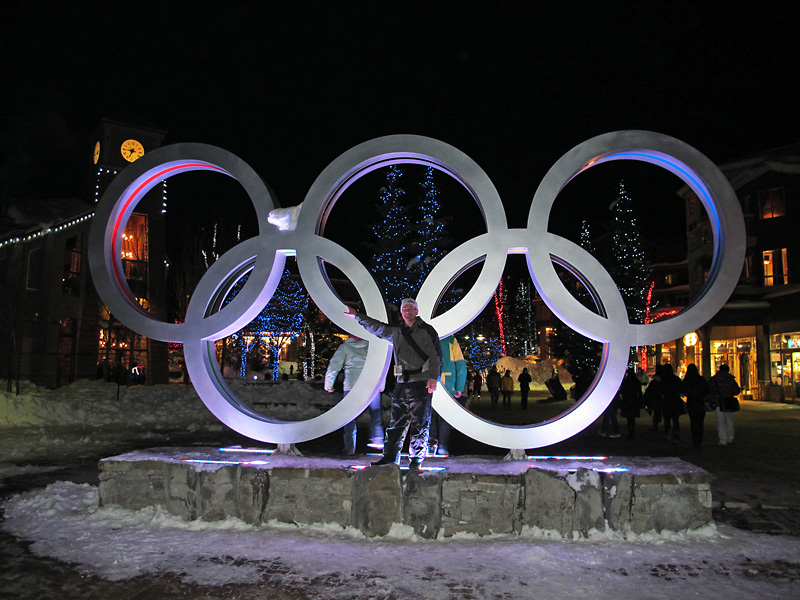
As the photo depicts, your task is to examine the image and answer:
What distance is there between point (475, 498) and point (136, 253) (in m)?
27.2

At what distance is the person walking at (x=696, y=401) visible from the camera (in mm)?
12078

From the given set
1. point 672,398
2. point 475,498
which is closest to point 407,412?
point 475,498

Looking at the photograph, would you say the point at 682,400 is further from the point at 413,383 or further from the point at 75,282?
the point at 75,282

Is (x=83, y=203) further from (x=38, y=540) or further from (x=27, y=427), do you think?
(x=38, y=540)

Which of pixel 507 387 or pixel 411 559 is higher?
pixel 507 387

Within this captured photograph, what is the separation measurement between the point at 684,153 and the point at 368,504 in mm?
5338

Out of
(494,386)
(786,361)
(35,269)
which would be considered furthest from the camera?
(786,361)

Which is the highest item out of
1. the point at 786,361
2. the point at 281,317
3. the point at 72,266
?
the point at 72,266

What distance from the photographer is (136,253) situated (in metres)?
29.2

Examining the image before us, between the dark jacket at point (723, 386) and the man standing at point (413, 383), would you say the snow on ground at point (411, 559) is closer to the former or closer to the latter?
the man standing at point (413, 383)

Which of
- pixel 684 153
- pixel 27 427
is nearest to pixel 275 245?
pixel 684 153

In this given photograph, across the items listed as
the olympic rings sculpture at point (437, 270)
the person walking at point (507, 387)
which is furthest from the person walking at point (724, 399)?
the person walking at point (507, 387)

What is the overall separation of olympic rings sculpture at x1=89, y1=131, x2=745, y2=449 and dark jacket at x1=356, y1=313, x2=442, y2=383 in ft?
1.72

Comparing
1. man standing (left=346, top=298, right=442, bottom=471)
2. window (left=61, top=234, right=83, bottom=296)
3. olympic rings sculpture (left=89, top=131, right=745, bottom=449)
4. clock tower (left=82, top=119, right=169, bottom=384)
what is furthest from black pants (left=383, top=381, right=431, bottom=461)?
window (left=61, top=234, right=83, bottom=296)
